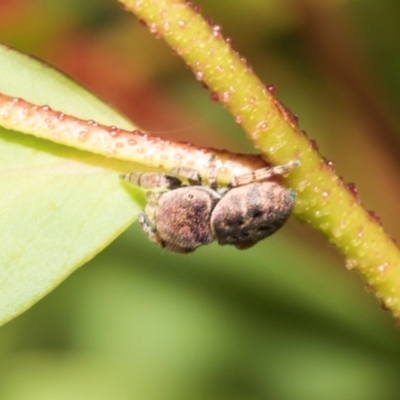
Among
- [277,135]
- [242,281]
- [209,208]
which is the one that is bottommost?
[277,135]

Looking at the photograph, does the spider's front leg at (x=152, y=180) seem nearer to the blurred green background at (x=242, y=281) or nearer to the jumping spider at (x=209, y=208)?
the jumping spider at (x=209, y=208)

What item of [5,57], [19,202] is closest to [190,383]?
[19,202]

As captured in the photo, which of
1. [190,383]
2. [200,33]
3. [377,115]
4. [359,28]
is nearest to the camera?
[200,33]

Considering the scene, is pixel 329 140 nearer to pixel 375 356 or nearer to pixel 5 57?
pixel 375 356

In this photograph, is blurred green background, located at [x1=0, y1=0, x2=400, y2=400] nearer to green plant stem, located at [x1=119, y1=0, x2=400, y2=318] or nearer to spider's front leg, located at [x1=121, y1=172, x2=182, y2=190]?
spider's front leg, located at [x1=121, y1=172, x2=182, y2=190]

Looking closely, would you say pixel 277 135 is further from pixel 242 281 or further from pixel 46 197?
pixel 242 281

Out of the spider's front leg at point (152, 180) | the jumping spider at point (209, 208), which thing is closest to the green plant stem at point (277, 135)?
the jumping spider at point (209, 208)

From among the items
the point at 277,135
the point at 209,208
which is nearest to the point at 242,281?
the point at 209,208
